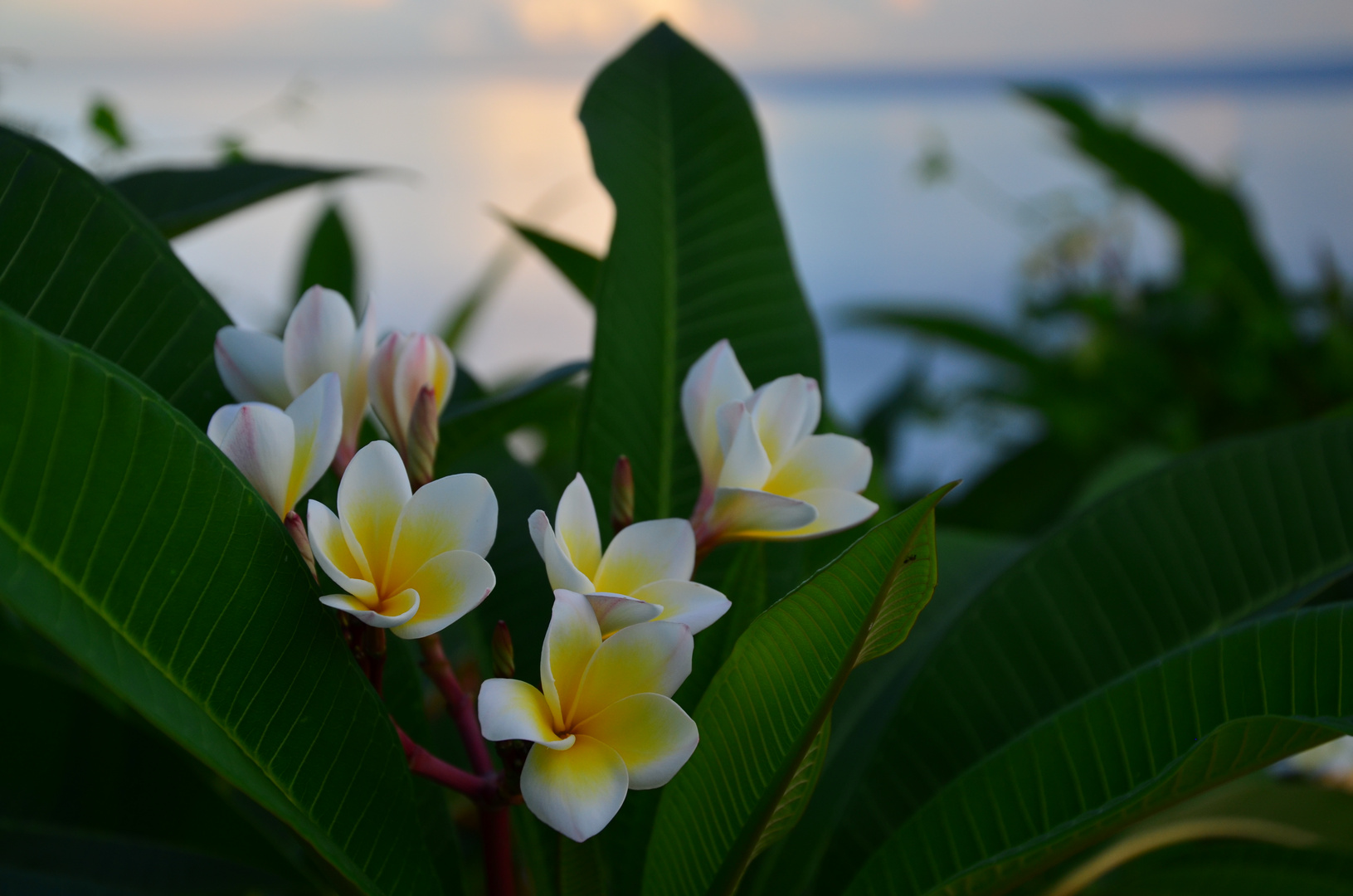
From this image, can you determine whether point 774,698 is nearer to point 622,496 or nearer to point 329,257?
point 622,496

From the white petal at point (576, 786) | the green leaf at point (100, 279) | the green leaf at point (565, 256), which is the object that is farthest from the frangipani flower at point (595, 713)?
the green leaf at point (565, 256)

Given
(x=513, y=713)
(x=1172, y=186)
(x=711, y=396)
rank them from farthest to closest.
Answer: (x=1172, y=186), (x=711, y=396), (x=513, y=713)

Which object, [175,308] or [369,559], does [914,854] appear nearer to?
[369,559]

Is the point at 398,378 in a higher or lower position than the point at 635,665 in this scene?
higher

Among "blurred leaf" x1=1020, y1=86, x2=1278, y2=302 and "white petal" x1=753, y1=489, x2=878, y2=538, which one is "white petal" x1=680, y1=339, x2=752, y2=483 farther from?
"blurred leaf" x1=1020, y1=86, x2=1278, y2=302

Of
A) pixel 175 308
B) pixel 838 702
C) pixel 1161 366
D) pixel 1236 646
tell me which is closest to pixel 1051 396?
pixel 1161 366

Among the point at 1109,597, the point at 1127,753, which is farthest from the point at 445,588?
the point at 1109,597

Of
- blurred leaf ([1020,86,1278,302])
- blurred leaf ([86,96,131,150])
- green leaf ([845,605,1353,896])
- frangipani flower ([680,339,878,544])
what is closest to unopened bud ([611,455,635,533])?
frangipani flower ([680,339,878,544])
